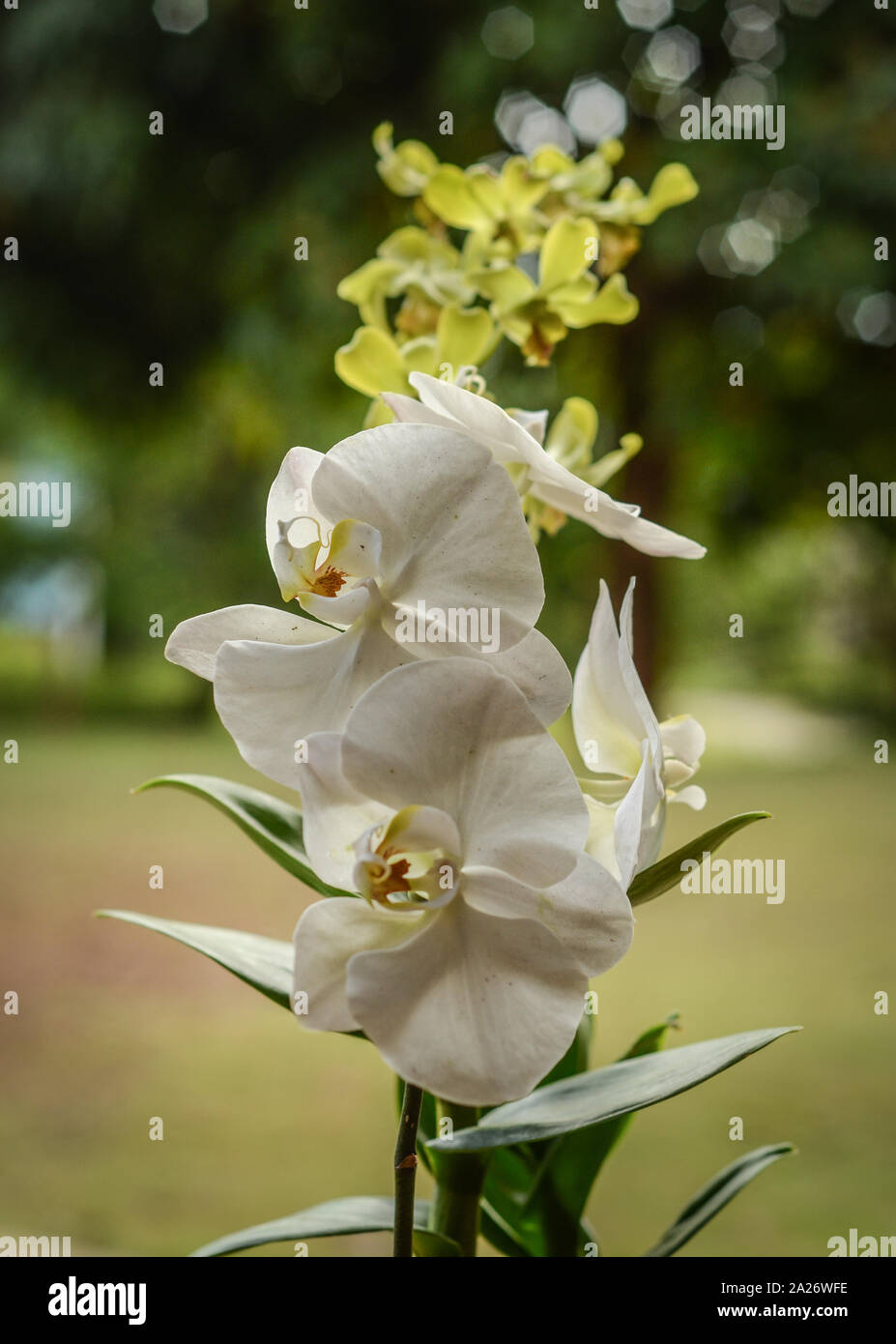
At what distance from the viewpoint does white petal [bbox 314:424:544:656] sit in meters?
0.25

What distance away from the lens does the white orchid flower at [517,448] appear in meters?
0.27

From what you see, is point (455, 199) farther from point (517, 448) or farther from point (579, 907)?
point (579, 907)

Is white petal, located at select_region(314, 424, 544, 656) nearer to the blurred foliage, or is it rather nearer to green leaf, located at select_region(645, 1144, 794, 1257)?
green leaf, located at select_region(645, 1144, 794, 1257)

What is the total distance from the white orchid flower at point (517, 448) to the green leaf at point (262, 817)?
13 cm

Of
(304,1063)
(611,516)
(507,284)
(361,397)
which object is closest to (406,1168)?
(611,516)

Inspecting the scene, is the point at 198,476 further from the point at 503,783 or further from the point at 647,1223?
the point at 503,783

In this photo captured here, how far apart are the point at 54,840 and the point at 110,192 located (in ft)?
6.16

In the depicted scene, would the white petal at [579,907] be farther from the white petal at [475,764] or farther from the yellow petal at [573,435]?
the yellow petal at [573,435]

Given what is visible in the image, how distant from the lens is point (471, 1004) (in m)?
0.23

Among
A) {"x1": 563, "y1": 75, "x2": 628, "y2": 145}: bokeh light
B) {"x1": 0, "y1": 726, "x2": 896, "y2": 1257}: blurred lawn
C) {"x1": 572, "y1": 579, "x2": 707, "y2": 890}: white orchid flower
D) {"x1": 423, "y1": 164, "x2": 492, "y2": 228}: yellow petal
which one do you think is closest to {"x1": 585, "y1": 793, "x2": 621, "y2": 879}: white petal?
{"x1": 572, "y1": 579, "x2": 707, "y2": 890}: white orchid flower

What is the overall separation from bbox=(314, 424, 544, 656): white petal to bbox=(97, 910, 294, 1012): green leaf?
0.12m

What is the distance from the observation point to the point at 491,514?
0.26 m

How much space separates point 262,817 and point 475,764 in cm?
15
